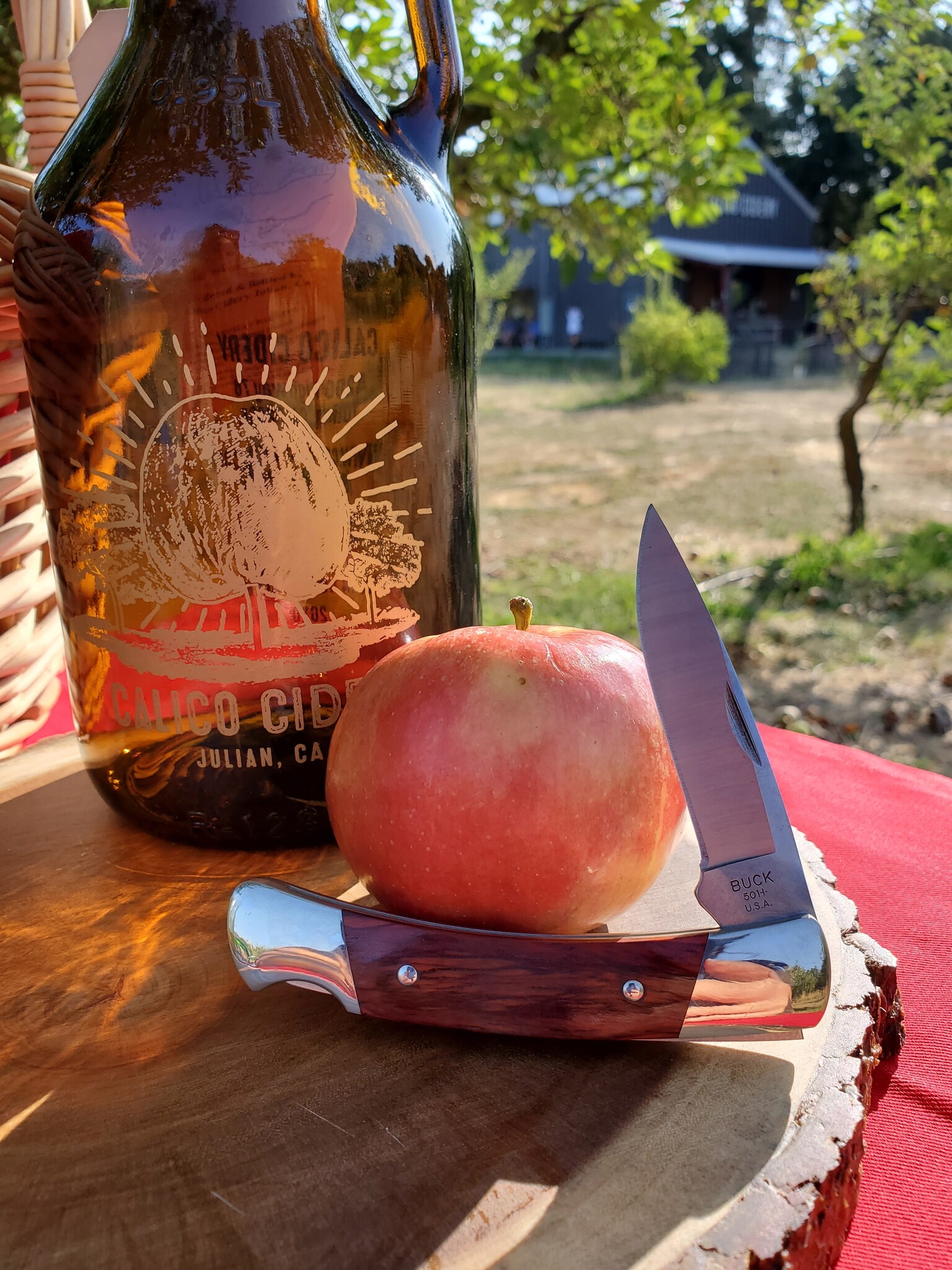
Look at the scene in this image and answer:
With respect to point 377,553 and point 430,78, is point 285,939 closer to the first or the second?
point 377,553

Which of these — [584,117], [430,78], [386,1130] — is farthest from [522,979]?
[584,117]

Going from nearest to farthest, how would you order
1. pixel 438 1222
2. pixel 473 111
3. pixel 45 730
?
pixel 438 1222 < pixel 45 730 < pixel 473 111

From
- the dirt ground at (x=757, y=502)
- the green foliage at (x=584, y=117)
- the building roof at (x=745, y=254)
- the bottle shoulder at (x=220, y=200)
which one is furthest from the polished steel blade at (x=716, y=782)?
the building roof at (x=745, y=254)

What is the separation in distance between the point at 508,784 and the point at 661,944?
0.17m

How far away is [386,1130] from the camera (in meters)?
0.65

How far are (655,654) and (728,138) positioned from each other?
2.77m

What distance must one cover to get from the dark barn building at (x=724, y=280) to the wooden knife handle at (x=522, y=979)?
21.1 meters

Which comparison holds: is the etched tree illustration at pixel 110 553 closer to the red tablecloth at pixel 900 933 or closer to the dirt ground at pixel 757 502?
the red tablecloth at pixel 900 933

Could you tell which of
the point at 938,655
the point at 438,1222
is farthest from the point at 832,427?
the point at 438,1222

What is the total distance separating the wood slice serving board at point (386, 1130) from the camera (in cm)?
57

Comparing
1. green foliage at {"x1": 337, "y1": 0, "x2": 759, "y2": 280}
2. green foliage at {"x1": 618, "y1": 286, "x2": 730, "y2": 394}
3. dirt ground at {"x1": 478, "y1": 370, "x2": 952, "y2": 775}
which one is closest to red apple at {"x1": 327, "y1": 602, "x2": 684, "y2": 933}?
green foliage at {"x1": 337, "y1": 0, "x2": 759, "y2": 280}

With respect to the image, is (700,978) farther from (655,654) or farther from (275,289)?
(275,289)

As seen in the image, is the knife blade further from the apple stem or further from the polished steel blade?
the apple stem

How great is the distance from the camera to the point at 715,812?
2.45 ft
